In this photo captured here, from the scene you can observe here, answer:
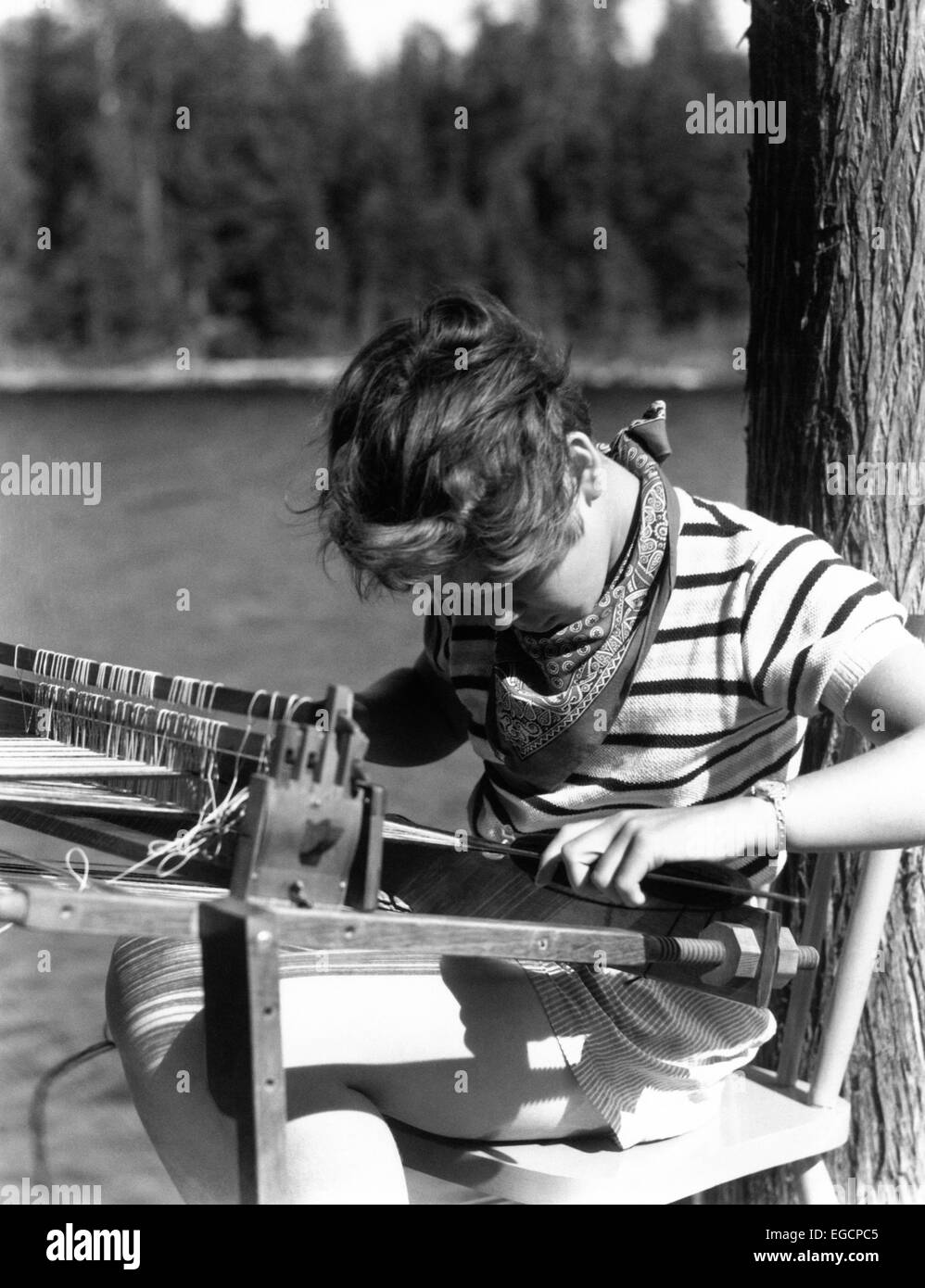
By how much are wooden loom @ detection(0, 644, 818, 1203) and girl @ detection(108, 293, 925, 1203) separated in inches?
3.2

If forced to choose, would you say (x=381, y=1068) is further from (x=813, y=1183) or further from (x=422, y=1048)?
(x=813, y=1183)

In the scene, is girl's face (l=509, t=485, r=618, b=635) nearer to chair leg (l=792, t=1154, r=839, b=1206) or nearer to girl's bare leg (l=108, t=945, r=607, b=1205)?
girl's bare leg (l=108, t=945, r=607, b=1205)

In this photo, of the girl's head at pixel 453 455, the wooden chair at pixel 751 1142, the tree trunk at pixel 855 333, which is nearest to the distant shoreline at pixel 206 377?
the tree trunk at pixel 855 333

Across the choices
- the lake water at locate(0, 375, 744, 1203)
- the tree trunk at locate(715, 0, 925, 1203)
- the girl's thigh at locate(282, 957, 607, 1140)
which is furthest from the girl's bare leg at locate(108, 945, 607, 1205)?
the tree trunk at locate(715, 0, 925, 1203)

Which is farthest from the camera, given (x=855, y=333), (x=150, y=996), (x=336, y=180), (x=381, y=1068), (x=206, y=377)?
(x=336, y=180)

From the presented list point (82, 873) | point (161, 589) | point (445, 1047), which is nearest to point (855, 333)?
point (445, 1047)

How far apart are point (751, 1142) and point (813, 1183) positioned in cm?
21

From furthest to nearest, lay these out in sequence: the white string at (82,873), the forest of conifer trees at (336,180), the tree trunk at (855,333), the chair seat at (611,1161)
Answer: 1. the forest of conifer trees at (336,180)
2. the tree trunk at (855,333)
3. the chair seat at (611,1161)
4. the white string at (82,873)

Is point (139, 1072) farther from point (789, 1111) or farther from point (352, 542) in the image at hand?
point (789, 1111)

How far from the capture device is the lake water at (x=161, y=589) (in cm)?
420

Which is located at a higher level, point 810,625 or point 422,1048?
point 810,625

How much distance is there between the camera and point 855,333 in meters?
1.76

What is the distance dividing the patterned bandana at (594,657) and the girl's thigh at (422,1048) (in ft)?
0.75

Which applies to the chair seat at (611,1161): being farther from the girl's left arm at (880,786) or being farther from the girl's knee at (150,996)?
the girl's left arm at (880,786)
